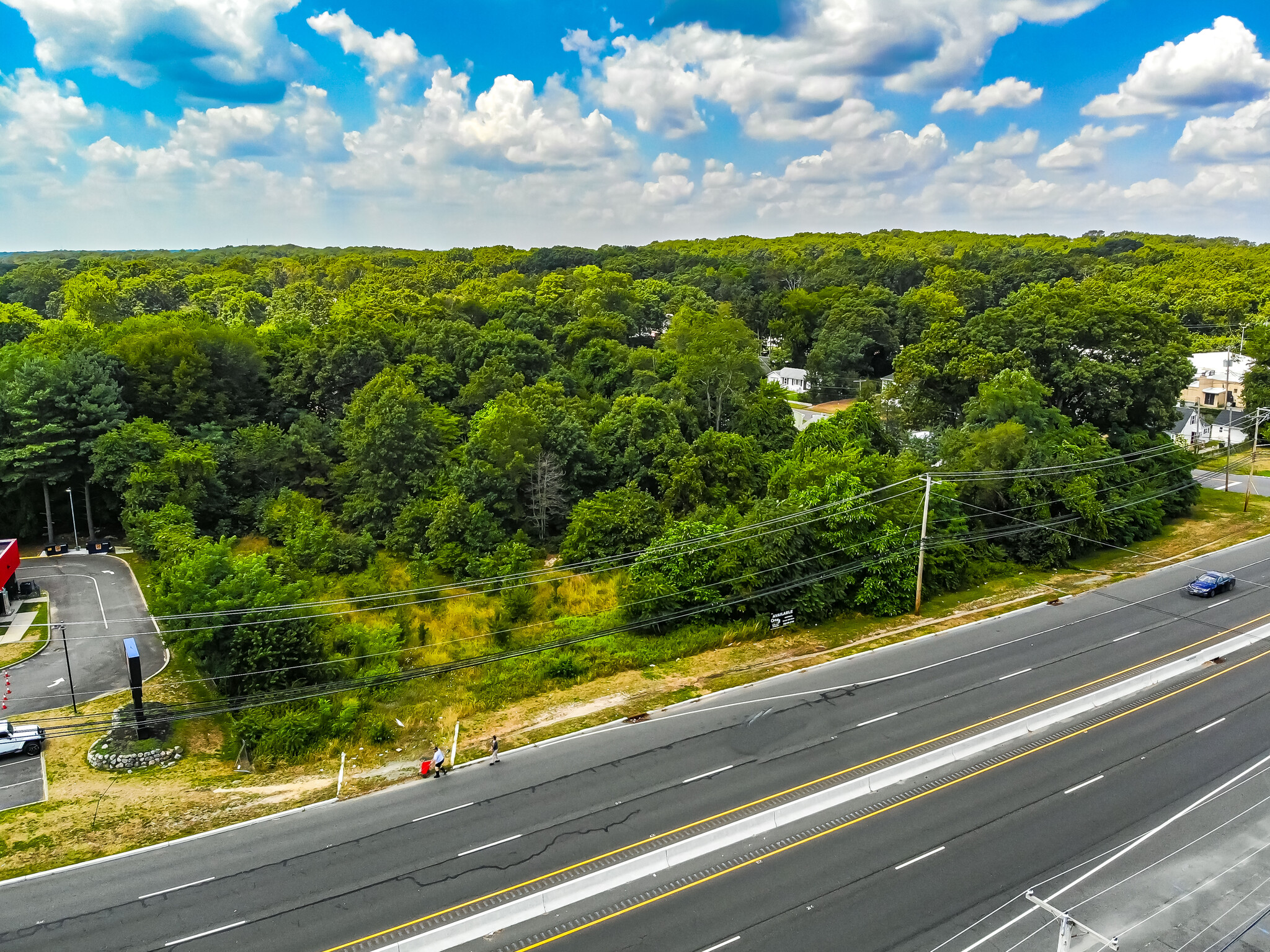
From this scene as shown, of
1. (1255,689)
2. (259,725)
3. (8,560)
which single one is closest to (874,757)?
(1255,689)

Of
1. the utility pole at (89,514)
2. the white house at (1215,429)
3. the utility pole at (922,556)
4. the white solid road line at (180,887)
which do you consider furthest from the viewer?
the white house at (1215,429)

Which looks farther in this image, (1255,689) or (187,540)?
(187,540)

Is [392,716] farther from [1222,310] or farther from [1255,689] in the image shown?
[1222,310]

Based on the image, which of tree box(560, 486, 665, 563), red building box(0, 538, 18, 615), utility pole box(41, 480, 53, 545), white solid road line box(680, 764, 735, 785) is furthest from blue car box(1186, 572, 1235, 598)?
utility pole box(41, 480, 53, 545)

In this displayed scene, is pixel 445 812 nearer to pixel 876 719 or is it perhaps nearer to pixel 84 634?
pixel 876 719

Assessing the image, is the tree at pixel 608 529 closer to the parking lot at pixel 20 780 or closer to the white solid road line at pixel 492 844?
the white solid road line at pixel 492 844

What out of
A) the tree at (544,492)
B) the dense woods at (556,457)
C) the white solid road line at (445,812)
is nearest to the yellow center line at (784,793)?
the white solid road line at (445,812)
